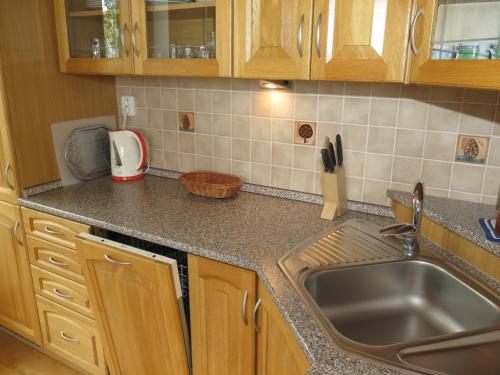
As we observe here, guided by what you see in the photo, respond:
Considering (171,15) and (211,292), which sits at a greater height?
(171,15)

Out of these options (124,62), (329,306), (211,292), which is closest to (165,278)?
(211,292)

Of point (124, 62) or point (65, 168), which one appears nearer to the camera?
point (124, 62)

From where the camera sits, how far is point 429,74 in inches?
44.5

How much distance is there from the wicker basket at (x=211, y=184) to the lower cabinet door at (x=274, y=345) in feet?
1.99

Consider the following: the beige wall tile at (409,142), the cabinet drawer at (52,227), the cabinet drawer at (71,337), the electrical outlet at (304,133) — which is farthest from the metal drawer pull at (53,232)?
the beige wall tile at (409,142)

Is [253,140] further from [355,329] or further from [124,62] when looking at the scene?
[355,329]

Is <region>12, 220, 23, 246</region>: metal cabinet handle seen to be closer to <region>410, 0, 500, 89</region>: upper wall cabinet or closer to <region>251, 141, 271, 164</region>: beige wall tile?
<region>251, 141, 271, 164</region>: beige wall tile

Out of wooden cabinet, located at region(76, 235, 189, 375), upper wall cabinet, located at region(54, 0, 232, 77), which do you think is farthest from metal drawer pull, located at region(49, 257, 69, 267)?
upper wall cabinet, located at region(54, 0, 232, 77)

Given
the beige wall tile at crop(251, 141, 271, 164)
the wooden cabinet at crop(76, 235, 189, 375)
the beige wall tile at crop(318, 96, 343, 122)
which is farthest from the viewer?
the beige wall tile at crop(251, 141, 271, 164)

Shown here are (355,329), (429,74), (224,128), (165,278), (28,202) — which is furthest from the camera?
(224,128)

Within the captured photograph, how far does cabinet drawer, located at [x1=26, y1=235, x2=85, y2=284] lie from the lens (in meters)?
1.75

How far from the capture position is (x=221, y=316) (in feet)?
4.59

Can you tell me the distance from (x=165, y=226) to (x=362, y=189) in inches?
31.4

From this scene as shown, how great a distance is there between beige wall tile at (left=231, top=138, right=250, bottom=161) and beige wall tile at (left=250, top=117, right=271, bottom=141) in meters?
0.05
